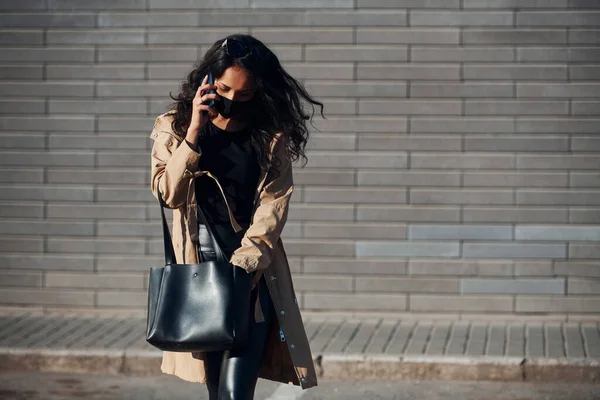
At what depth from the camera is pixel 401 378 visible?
705cm

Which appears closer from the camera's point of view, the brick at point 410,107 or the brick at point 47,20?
the brick at point 410,107

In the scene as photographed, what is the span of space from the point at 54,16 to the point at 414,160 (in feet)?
9.65

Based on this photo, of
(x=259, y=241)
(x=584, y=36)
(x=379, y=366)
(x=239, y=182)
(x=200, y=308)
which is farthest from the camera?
(x=584, y=36)

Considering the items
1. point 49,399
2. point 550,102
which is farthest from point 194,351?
point 550,102

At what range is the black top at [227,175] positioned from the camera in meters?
4.08

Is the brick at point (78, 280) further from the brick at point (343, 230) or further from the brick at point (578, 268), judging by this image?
the brick at point (578, 268)

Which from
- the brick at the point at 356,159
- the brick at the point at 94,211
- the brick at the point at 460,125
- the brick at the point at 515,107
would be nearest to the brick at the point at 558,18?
the brick at the point at 515,107

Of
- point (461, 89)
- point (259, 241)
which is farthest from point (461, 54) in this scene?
point (259, 241)

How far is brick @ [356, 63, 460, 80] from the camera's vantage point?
8.49 m

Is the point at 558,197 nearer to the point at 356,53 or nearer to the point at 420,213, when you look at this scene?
the point at 420,213

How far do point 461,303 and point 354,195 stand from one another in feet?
3.73

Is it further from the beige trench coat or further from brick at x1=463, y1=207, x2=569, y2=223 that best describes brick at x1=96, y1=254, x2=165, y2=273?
the beige trench coat

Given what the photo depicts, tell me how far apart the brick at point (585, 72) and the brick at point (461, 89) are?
0.46 m

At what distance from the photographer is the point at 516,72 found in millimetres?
8445
